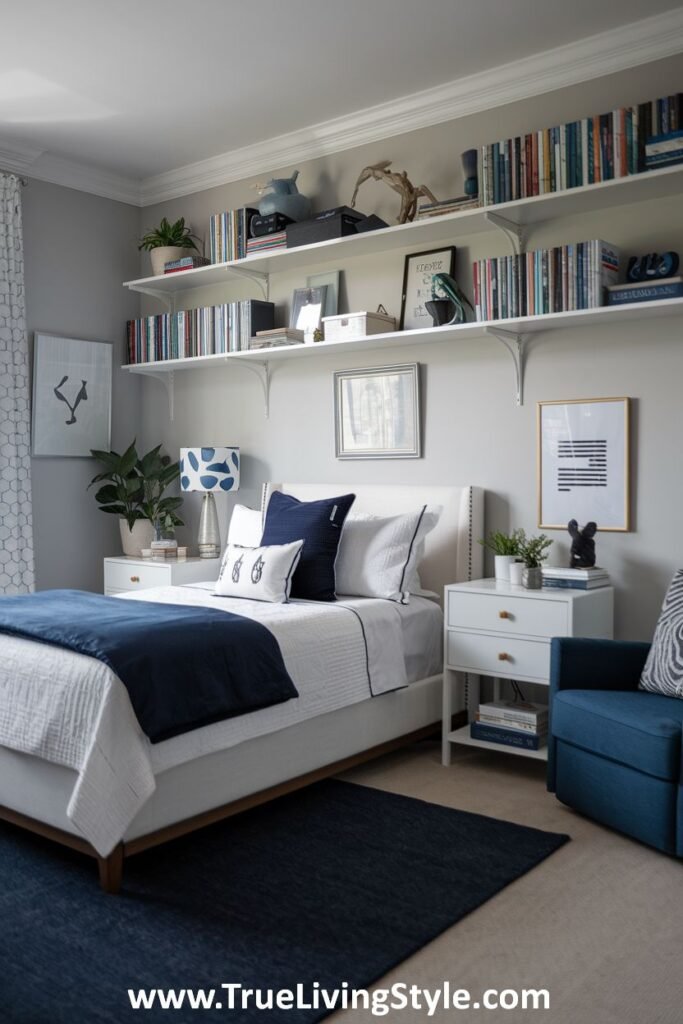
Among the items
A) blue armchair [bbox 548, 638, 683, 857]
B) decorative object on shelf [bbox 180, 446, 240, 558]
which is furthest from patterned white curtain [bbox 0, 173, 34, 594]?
blue armchair [bbox 548, 638, 683, 857]

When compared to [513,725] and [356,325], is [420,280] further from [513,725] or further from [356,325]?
[513,725]

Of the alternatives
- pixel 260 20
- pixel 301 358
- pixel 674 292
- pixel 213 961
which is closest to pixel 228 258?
pixel 301 358

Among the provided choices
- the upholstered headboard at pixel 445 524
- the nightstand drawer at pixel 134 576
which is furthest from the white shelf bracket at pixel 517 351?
the nightstand drawer at pixel 134 576

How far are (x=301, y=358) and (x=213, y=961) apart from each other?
311 cm

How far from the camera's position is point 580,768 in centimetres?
295

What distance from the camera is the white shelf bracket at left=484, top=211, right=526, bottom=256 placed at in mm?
3659

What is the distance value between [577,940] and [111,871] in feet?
3.98

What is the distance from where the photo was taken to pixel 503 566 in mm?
3604

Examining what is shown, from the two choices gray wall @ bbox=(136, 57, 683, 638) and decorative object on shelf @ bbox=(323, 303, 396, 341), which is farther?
decorative object on shelf @ bbox=(323, 303, 396, 341)

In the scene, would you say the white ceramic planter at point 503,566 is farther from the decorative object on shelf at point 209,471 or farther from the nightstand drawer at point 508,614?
the decorative object on shelf at point 209,471

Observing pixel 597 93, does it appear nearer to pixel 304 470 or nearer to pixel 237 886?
pixel 304 470

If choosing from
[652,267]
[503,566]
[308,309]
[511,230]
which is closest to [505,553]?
[503,566]

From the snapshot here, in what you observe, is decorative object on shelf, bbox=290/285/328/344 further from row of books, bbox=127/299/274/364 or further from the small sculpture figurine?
the small sculpture figurine

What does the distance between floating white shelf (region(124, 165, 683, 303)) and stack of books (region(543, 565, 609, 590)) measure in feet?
4.55
